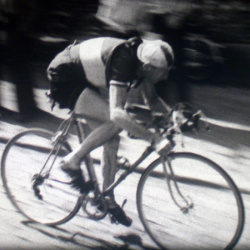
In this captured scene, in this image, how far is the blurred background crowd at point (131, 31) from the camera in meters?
4.34

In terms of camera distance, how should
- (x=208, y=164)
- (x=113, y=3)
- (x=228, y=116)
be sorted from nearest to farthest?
(x=208, y=164)
(x=113, y=3)
(x=228, y=116)

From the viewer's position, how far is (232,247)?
346 cm

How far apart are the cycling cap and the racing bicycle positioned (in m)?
0.31

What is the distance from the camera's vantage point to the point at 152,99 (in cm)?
364

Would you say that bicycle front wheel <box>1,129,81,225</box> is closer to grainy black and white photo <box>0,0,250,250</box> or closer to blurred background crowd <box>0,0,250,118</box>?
grainy black and white photo <box>0,0,250,250</box>

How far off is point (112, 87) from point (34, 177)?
1.03 meters

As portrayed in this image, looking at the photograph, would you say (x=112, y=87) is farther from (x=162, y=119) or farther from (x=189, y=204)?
(x=189, y=204)

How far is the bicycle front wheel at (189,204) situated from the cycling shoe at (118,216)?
0.49 ft

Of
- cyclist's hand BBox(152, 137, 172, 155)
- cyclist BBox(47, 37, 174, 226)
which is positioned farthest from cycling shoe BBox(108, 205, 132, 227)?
cyclist's hand BBox(152, 137, 172, 155)

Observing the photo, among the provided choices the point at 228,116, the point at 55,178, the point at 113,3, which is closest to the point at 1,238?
the point at 55,178

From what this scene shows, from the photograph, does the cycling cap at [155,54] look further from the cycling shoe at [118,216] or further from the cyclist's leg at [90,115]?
the cycling shoe at [118,216]

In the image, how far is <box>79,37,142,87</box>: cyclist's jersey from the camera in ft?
10.8

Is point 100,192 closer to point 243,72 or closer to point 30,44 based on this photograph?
point 30,44

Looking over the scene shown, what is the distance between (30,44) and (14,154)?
1517mm
